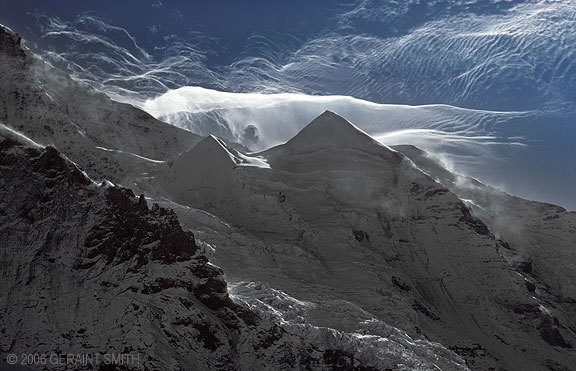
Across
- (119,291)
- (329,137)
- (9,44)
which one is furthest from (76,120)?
(119,291)

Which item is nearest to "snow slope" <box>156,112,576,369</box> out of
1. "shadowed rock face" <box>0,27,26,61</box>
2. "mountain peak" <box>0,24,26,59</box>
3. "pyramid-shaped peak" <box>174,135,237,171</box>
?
"pyramid-shaped peak" <box>174,135,237,171</box>

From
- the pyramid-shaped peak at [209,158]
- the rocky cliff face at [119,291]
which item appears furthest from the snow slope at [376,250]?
the rocky cliff face at [119,291]

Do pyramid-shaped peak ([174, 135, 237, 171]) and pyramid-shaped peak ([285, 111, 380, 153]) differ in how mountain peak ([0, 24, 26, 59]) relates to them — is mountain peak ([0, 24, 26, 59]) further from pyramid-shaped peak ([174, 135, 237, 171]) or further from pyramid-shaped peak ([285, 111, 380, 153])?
pyramid-shaped peak ([285, 111, 380, 153])

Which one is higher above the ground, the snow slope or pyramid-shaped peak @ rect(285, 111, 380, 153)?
pyramid-shaped peak @ rect(285, 111, 380, 153)

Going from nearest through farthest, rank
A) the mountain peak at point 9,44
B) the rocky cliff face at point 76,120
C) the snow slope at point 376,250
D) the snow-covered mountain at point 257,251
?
1. the snow-covered mountain at point 257,251
2. the snow slope at point 376,250
3. the rocky cliff face at point 76,120
4. the mountain peak at point 9,44

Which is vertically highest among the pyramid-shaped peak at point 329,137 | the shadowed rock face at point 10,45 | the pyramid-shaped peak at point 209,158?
the shadowed rock face at point 10,45

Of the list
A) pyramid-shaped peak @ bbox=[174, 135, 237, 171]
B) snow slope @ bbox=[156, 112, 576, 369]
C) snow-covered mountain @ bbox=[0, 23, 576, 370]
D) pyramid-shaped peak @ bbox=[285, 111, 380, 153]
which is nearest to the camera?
snow-covered mountain @ bbox=[0, 23, 576, 370]

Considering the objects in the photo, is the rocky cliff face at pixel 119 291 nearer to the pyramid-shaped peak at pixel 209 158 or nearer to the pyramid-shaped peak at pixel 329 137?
the pyramid-shaped peak at pixel 209 158
